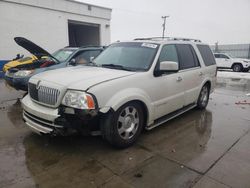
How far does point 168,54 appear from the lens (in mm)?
4086

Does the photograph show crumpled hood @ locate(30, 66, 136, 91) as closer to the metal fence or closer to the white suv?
the white suv

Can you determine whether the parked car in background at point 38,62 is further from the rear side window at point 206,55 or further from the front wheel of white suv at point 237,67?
the front wheel of white suv at point 237,67

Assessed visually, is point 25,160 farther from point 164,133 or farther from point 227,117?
point 227,117

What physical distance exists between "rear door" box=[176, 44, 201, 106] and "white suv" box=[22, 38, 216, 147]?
21 mm

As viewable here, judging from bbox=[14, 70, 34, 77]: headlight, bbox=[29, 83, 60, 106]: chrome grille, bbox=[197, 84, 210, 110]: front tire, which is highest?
bbox=[29, 83, 60, 106]: chrome grille

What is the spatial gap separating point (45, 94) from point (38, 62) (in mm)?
4051

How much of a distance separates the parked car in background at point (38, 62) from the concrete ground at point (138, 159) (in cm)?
178

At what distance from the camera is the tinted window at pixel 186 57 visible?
175 inches

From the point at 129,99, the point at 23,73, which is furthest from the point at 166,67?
the point at 23,73

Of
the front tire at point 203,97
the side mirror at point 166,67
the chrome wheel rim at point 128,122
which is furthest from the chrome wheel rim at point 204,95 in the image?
the chrome wheel rim at point 128,122

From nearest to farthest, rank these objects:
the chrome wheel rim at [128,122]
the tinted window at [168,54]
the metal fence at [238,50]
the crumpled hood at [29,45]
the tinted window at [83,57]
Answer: the chrome wheel rim at [128,122], the tinted window at [168,54], the crumpled hood at [29,45], the tinted window at [83,57], the metal fence at [238,50]

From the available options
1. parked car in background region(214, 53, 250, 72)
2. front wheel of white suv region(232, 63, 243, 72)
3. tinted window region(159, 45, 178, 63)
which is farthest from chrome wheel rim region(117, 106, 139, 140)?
front wheel of white suv region(232, 63, 243, 72)

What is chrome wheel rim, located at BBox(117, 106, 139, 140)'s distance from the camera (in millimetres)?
3189

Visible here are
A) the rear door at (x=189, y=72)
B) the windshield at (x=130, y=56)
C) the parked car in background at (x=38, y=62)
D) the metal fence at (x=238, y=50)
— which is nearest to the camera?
the windshield at (x=130, y=56)
